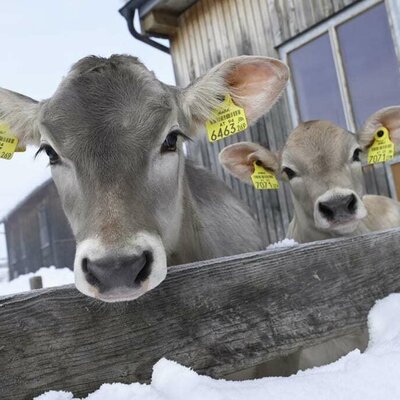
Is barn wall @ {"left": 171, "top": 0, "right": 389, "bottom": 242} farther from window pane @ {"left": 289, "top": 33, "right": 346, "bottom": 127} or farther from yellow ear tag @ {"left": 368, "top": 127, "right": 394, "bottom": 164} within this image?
yellow ear tag @ {"left": 368, "top": 127, "right": 394, "bottom": 164}

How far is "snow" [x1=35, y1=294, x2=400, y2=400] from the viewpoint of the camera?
121 centimetres

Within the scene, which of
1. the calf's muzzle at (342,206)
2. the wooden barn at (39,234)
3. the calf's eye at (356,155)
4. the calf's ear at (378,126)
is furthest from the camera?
the wooden barn at (39,234)

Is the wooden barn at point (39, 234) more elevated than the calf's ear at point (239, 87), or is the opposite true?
the wooden barn at point (39, 234)

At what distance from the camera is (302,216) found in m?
3.90

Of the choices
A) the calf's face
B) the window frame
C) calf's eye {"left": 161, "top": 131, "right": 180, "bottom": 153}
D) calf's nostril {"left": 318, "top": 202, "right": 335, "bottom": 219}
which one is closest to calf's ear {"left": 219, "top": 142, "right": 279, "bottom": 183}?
the calf's face

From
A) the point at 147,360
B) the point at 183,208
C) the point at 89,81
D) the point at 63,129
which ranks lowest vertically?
the point at 147,360

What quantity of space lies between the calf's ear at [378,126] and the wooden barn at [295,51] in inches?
65.7

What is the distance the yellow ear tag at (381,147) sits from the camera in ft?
13.3

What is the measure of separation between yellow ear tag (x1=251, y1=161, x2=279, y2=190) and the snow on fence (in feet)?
6.72

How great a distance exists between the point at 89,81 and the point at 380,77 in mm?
4587

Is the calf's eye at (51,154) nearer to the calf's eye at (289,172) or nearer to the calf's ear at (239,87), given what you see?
the calf's ear at (239,87)

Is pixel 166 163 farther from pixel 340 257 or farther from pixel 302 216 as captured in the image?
pixel 302 216

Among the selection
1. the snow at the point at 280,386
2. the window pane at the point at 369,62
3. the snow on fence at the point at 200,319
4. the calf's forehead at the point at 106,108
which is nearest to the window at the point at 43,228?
the window pane at the point at 369,62

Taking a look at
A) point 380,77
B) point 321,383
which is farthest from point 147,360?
point 380,77
